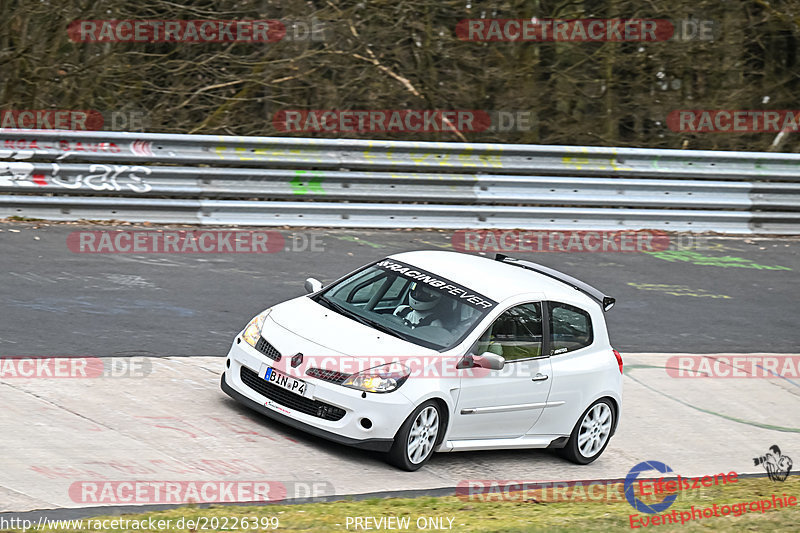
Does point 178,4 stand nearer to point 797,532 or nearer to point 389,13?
point 389,13

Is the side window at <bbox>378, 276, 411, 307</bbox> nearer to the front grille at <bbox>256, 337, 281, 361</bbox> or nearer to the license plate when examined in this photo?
the front grille at <bbox>256, 337, 281, 361</bbox>

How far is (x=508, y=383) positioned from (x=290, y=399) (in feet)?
5.70

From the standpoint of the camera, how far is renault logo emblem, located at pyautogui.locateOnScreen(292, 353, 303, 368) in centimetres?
815

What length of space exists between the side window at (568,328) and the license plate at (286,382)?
2189mm

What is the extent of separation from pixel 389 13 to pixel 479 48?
184 centimetres

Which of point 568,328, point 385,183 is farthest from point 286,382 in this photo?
point 385,183

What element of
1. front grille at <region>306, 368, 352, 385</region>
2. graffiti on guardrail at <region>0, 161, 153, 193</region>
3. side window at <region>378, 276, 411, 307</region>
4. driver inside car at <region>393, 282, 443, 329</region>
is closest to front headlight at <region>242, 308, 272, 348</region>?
front grille at <region>306, 368, 352, 385</region>

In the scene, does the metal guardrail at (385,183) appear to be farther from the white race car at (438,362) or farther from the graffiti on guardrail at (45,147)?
the white race car at (438,362)

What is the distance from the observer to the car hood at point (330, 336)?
8148 millimetres

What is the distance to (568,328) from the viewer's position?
918 centimetres

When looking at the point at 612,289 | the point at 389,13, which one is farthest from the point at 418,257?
the point at 389,13

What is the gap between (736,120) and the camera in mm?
20828

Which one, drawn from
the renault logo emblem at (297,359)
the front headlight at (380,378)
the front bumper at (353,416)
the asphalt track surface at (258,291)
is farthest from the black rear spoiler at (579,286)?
the asphalt track surface at (258,291)

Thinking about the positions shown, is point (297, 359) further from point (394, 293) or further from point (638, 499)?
point (638, 499)
